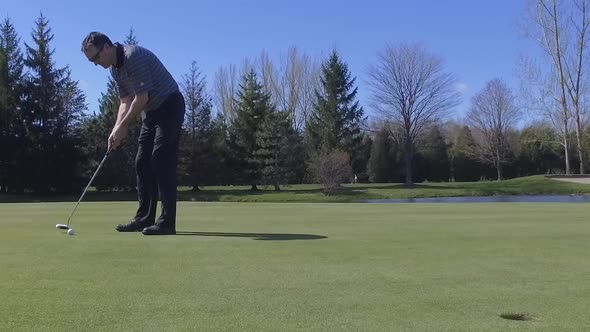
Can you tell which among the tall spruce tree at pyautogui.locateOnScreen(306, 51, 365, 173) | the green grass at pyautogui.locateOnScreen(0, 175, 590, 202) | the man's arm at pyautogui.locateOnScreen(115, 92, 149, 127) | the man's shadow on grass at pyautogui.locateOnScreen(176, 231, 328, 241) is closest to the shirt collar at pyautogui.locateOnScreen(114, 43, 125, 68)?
the man's arm at pyautogui.locateOnScreen(115, 92, 149, 127)

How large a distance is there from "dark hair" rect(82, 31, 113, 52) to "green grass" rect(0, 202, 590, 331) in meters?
1.64

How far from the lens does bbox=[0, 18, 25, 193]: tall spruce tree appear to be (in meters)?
37.4

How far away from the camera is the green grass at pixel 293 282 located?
2.01 m

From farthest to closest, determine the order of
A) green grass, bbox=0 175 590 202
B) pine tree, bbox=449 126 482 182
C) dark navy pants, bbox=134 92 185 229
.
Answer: pine tree, bbox=449 126 482 182
green grass, bbox=0 175 590 202
dark navy pants, bbox=134 92 185 229

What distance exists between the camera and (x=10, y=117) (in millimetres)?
38312

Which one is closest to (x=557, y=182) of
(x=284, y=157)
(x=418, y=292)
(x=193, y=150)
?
(x=284, y=157)

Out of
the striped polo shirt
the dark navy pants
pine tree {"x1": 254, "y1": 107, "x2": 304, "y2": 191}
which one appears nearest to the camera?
the striped polo shirt

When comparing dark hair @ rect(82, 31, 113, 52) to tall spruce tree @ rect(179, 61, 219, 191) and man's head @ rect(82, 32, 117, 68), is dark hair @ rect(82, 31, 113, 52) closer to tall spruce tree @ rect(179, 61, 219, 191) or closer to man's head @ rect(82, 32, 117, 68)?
man's head @ rect(82, 32, 117, 68)

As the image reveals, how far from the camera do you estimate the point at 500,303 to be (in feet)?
7.46

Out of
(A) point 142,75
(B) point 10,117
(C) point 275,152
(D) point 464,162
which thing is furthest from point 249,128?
(A) point 142,75

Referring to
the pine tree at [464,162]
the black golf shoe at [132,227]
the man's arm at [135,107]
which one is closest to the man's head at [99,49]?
the man's arm at [135,107]

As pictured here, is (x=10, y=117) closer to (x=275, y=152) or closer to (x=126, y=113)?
(x=275, y=152)

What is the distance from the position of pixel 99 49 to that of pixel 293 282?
3.08 m

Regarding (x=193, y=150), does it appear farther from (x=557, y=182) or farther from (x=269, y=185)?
(x=557, y=182)
